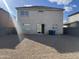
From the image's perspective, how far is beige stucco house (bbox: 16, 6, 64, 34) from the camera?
37531 mm

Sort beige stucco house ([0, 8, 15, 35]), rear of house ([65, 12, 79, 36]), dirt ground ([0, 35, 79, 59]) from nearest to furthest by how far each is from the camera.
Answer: dirt ground ([0, 35, 79, 59]), beige stucco house ([0, 8, 15, 35]), rear of house ([65, 12, 79, 36])

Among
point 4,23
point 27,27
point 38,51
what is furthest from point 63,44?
point 4,23

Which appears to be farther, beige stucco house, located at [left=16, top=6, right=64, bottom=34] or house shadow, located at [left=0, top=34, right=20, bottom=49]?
beige stucco house, located at [left=16, top=6, right=64, bottom=34]

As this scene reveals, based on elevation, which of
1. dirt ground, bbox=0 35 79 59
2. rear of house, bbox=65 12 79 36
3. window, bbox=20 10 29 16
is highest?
dirt ground, bbox=0 35 79 59

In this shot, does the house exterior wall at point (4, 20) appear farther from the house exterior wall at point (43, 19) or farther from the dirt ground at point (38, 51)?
the dirt ground at point (38, 51)

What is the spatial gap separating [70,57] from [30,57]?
2.58m

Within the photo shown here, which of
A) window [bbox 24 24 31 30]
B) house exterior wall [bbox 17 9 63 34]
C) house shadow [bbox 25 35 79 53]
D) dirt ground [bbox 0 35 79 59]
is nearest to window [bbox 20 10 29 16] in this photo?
house exterior wall [bbox 17 9 63 34]

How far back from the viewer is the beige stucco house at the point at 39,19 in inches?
1478

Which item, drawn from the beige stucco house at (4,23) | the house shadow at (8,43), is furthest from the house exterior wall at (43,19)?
the house shadow at (8,43)

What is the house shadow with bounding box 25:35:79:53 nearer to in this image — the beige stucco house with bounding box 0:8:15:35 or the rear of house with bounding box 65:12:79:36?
the rear of house with bounding box 65:12:79:36

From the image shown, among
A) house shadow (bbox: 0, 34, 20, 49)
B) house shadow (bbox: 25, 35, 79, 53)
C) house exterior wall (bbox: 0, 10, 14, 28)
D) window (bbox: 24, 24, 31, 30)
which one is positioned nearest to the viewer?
house shadow (bbox: 25, 35, 79, 53)

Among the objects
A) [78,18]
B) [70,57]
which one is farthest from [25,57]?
[78,18]

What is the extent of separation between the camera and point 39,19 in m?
37.8

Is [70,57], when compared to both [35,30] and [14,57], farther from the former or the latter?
[35,30]
